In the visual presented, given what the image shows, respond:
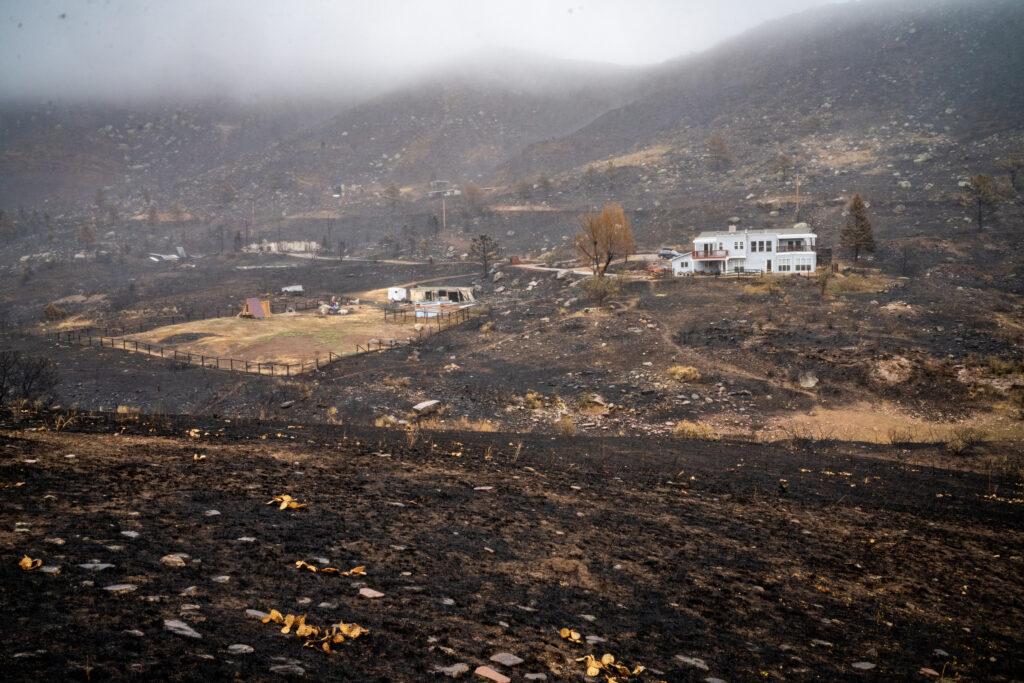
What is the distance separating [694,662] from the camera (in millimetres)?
6492

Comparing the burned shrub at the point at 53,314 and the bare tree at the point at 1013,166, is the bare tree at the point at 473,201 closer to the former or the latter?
the burned shrub at the point at 53,314

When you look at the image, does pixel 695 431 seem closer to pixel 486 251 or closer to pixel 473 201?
pixel 486 251

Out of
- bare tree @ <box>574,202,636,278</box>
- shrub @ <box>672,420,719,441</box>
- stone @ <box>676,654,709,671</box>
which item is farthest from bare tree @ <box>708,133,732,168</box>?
stone @ <box>676,654,709,671</box>

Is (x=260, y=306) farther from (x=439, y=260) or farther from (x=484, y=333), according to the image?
(x=439, y=260)

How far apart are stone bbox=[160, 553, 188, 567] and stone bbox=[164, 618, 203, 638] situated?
1.21 m

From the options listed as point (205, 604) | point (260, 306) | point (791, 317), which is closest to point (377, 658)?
point (205, 604)

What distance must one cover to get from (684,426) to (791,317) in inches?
819

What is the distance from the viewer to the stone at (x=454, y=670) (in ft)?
18.0

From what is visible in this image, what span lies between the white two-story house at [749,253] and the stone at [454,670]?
62309 millimetres

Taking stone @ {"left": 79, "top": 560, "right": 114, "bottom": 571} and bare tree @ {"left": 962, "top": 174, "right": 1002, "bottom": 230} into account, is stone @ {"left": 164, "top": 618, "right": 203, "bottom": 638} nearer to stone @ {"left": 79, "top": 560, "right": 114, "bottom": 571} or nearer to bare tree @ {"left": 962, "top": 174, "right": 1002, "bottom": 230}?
stone @ {"left": 79, "top": 560, "right": 114, "bottom": 571}

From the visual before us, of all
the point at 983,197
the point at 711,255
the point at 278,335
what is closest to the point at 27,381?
the point at 278,335

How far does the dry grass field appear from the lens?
4759 centimetres

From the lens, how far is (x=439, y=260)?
332ft

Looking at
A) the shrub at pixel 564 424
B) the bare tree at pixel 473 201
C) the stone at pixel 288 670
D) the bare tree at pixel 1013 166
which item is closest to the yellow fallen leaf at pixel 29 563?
the stone at pixel 288 670
